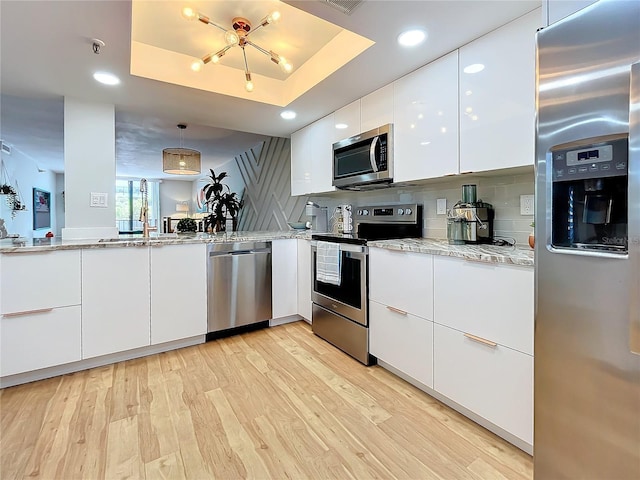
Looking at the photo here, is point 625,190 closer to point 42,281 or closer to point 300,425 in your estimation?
point 300,425

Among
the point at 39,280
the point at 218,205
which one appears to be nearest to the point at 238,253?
the point at 39,280

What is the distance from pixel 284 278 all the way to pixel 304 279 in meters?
0.20

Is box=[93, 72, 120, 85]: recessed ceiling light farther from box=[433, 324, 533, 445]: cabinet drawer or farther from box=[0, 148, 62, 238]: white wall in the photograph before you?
box=[0, 148, 62, 238]: white wall

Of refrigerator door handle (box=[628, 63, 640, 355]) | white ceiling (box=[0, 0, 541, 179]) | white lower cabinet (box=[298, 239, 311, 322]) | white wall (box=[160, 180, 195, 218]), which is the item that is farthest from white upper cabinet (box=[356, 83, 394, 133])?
white wall (box=[160, 180, 195, 218])

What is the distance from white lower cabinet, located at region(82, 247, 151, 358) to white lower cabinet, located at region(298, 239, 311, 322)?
133cm

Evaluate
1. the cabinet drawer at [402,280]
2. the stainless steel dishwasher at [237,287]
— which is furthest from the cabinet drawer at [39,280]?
the cabinet drawer at [402,280]

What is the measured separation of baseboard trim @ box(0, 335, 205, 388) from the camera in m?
2.04

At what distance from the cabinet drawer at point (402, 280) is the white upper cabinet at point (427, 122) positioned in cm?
59

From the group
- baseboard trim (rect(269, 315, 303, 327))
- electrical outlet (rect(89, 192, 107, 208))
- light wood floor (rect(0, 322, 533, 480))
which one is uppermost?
electrical outlet (rect(89, 192, 107, 208))

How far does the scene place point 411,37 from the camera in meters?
1.76

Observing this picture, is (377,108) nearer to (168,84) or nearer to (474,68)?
(474,68)

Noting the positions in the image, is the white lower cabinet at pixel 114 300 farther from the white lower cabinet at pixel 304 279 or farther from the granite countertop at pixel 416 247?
the white lower cabinet at pixel 304 279

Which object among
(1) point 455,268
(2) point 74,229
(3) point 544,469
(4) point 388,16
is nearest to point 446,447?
(3) point 544,469

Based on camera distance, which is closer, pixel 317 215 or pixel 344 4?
pixel 344 4
